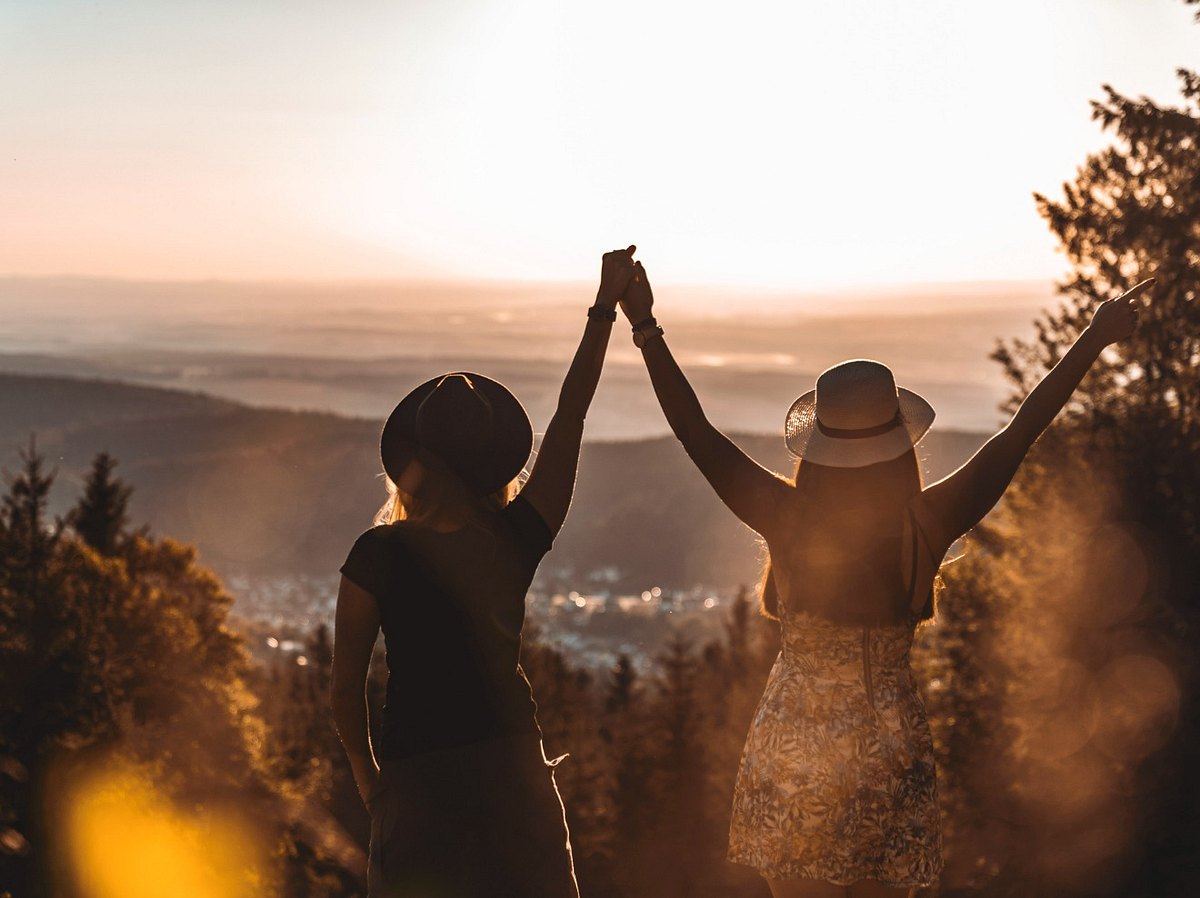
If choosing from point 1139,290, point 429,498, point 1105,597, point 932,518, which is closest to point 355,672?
point 429,498

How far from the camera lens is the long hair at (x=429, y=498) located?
3432 millimetres

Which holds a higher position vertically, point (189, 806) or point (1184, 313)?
point (1184, 313)

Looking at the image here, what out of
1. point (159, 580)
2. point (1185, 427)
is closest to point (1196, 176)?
point (1185, 427)

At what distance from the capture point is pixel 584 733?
49688 mm

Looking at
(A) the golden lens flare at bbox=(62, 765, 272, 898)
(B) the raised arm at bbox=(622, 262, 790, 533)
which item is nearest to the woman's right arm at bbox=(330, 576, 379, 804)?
(B) the raised arm at bbox=(622, 262, 790, 533)

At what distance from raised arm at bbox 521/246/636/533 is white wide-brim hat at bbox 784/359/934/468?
709 millimetres

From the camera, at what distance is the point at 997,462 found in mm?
3871

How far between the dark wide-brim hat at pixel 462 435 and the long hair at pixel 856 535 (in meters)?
0.93

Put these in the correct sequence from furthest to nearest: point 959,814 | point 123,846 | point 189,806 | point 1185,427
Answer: point 189,806 < point 123,846 < point 959,814 < point 1185,427

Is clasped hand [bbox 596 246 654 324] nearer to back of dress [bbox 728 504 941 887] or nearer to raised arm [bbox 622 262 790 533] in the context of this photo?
raised arm [bbox 622 262 790 533]

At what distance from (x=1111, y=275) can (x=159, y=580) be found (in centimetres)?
3690

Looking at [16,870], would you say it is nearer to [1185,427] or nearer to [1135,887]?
[1135,887]

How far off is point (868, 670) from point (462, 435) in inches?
57.5

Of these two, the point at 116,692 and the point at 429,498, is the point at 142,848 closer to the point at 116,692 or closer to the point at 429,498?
the point at 116,692
